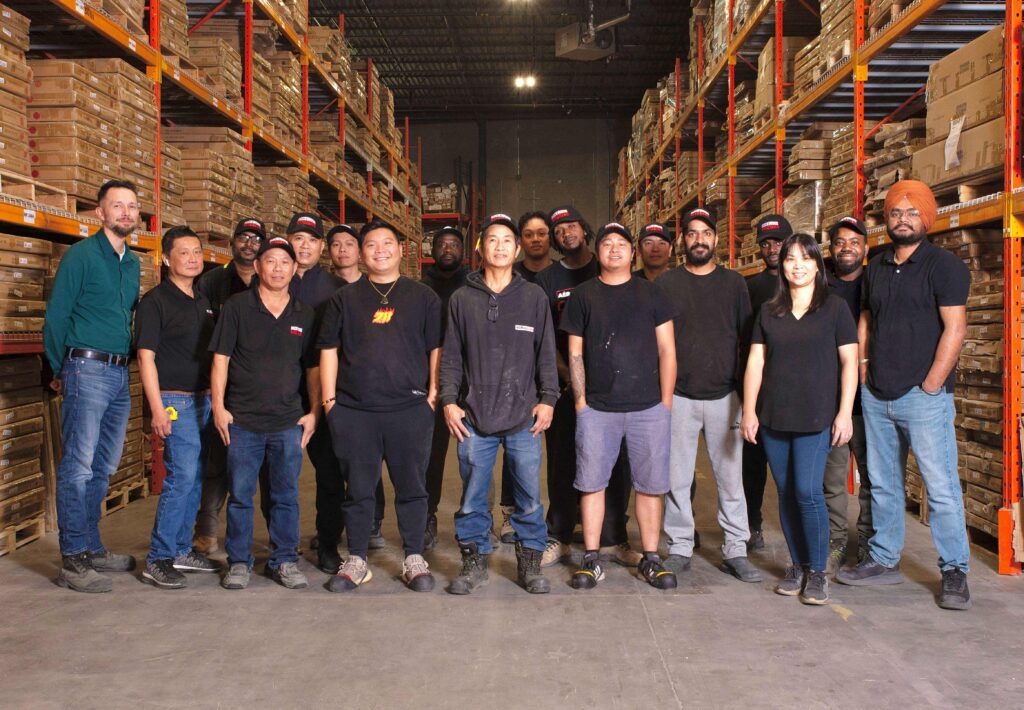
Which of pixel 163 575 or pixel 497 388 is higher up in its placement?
pixel 497 388

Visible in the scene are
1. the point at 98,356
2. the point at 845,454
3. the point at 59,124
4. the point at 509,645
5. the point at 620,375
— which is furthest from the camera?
the point at 59,124

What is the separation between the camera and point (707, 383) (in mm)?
4383

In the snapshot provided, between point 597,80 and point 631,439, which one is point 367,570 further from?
point 597,80

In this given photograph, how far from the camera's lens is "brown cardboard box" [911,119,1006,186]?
15.2ft

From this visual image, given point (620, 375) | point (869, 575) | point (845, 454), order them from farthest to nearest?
point (845, 454) < point (869, 575) < point (620, 375)

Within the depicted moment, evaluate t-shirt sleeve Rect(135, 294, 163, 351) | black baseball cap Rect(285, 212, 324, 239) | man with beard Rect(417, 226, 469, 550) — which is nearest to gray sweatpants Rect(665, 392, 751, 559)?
man with beard Rect(417, 226, 469, 550)

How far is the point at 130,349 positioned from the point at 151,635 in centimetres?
170

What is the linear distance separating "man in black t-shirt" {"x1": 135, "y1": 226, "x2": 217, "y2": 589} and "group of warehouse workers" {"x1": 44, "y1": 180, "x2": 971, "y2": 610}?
0.5 inches

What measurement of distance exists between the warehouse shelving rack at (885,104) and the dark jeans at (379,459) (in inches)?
124

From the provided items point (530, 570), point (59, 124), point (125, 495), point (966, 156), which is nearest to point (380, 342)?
point (530, 570)

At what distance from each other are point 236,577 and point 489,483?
4.56 ft

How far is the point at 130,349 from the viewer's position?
4586 mm

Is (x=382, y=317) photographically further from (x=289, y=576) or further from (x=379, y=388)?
(x=289, y=576)

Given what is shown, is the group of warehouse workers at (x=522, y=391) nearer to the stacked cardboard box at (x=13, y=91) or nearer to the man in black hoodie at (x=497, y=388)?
the man in black hoodie at (x=497, y=388)
